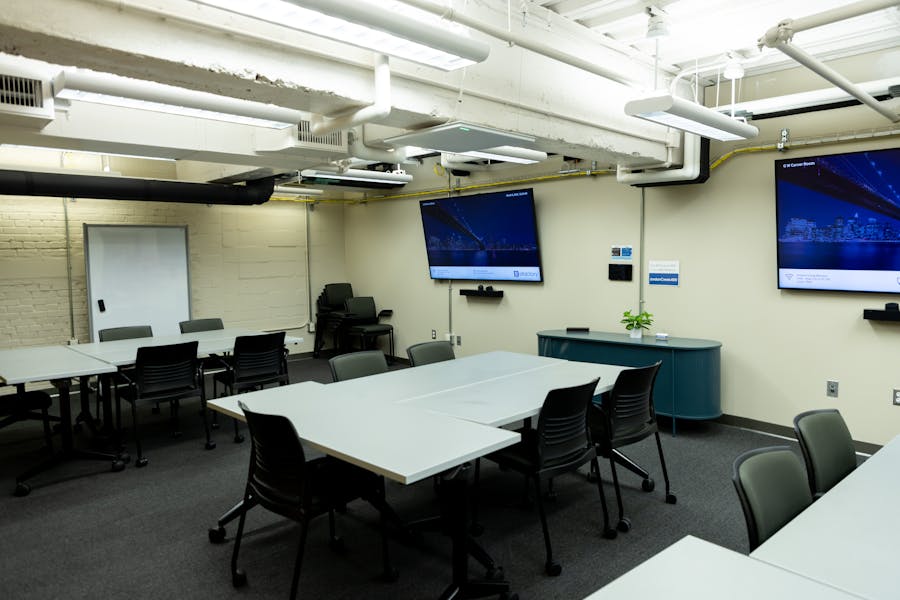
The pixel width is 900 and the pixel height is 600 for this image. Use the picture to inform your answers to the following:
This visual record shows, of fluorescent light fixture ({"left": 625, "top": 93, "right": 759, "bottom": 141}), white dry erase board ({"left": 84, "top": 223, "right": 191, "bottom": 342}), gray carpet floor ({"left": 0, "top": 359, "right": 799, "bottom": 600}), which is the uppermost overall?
fluorescent light fixture ({"left": 625, "top": 93, "right": 759, "bottom": 141})

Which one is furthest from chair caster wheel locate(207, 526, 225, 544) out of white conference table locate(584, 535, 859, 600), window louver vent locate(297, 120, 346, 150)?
window louver vent locate(297, 120, 346, 150)

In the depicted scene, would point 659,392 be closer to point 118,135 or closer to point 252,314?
point 118,135

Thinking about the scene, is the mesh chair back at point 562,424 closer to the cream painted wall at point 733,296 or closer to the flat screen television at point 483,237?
the cream painted wall at point 733,296

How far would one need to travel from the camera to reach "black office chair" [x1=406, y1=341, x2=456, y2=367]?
4480 mm

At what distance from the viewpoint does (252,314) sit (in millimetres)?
8516

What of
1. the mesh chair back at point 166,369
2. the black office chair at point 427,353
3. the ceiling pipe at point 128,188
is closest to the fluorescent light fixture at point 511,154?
the black office chair at point 427,353

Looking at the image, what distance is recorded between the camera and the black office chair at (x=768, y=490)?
1.88 meters

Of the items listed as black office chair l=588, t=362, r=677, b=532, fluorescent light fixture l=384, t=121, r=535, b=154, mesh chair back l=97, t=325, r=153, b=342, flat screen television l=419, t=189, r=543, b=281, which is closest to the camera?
black office chair l=588, t=362, r=677, b=532

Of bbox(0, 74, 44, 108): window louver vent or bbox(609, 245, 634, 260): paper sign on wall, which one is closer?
bbox(0, 74, 44, 108): window louver vent

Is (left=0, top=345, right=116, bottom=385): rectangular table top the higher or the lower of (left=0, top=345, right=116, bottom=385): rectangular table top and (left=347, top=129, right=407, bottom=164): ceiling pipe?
the lower

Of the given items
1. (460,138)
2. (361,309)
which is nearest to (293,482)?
(460,138)

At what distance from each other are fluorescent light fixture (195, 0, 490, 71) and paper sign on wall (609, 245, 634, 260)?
11.9 feet

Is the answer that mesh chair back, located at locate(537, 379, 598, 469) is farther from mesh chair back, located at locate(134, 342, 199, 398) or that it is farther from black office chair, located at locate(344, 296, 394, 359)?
black office chair, located at locate(344, 296, 394, 359)

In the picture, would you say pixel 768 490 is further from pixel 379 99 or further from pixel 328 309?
pixel 328 309
